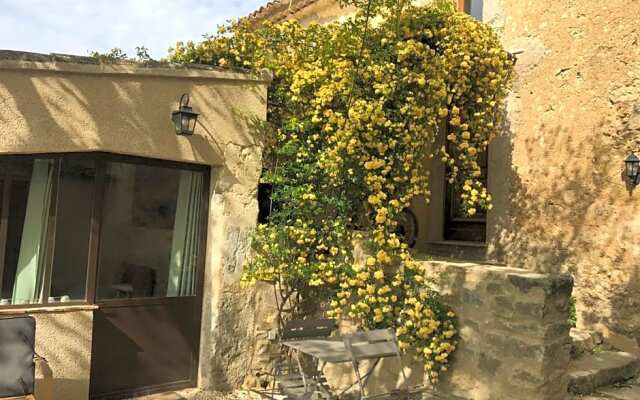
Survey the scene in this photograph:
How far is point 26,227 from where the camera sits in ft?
14.1

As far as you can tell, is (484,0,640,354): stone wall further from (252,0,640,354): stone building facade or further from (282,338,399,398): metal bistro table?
(282,338,399,398): metal bistro table

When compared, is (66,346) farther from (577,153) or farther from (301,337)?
(577,153)

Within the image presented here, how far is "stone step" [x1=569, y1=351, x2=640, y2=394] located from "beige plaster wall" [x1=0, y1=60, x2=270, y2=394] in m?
3.05

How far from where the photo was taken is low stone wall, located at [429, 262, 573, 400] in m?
3.70

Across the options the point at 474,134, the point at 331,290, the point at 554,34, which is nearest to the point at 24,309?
the point at 331,290

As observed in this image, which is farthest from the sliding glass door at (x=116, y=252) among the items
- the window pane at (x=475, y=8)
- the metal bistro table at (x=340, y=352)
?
the window pane at (x=475, y=8)

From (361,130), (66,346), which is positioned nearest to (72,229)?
(66,346)

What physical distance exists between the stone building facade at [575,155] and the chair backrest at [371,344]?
112 inches

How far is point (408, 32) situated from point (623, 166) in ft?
8.57

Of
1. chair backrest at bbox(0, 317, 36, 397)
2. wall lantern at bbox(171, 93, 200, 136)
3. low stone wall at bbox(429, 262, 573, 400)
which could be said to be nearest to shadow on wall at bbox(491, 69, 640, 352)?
low stone wall at bbox(429, 262, 573, 400)

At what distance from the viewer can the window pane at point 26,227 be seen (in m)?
4.22

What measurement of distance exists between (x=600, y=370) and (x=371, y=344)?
2.13 meters

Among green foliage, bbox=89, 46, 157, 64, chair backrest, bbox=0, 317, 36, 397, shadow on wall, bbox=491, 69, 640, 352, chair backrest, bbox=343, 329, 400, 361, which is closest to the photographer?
chair backrest, bbox=0, 317, 36, 397

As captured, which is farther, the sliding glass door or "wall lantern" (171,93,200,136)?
"wall lantern" (171,93,200,136)
